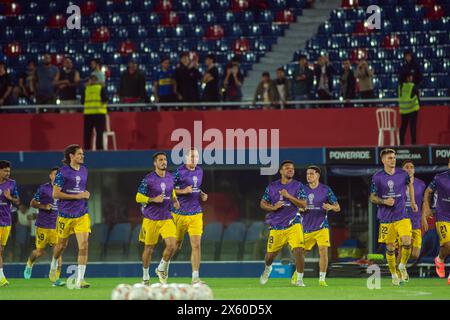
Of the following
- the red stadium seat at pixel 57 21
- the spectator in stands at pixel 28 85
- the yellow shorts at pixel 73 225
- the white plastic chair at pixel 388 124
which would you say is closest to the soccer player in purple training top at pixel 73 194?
the yellow shorts at pixel 73 225

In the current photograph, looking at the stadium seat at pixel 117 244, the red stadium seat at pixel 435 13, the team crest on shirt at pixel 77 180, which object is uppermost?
the red stadium seat at pixel 435 13

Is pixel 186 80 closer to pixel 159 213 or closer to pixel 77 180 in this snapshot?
pixel 159 213

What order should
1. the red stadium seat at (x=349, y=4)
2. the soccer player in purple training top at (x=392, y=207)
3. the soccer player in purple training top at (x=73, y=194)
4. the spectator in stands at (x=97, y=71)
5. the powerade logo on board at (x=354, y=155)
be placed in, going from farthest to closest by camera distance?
the red stadium seat at (x=349, y=4), the spectator in stands at (x=97, y=71), the powerade logo on board at (x=354, y=155), the soccer player in purple training top at (x=392, y=207), the soccer player in purple training top at (x=73, y=194)

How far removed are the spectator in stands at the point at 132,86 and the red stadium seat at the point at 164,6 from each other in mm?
5533

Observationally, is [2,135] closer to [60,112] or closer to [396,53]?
[60,112]

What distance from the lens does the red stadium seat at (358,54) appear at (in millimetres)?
29395

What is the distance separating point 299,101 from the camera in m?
26.1

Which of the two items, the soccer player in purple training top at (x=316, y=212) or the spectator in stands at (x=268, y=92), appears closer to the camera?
the soccer player in purple training top at (x=316, y=212)

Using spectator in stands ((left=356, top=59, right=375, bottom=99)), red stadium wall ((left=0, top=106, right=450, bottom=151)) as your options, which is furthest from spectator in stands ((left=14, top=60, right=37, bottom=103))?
→ spectator in stands ((left=356, top=59, right=375, bottom=99))

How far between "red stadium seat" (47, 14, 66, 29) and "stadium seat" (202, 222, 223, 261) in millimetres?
9166

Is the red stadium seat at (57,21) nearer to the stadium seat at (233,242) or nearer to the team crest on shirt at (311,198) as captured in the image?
the stadium seat at (233,242)

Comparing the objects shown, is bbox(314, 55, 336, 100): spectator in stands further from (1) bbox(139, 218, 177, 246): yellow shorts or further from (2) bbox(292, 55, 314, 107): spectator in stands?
(1) bbox(139, 218, 177, 246): yellow shorts

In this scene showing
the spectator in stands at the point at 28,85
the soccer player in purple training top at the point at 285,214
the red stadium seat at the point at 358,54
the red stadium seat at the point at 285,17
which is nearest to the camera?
the soccer player in purple training top at the point at 285,214

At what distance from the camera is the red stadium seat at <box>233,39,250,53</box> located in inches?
1208
